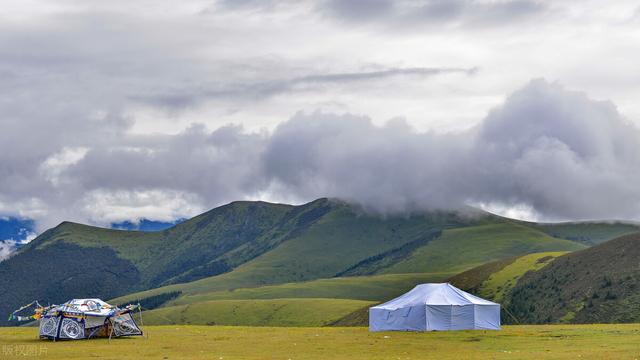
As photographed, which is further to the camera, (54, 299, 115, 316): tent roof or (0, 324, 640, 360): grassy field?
(54, 299, 115, 316): tent roof

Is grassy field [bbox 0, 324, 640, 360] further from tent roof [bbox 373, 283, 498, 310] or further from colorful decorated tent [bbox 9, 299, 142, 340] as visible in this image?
tent roof [bbox 373, 283, 498, 310]

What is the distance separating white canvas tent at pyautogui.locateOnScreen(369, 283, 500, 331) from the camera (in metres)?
85.3

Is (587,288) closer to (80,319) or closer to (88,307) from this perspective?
(88,307)

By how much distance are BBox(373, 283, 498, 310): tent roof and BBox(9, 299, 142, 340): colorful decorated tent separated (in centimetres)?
2907

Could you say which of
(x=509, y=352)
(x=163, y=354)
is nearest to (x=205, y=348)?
(x=163, y=354)

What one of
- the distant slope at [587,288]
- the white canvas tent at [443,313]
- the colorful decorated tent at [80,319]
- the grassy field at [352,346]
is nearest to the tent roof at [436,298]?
the white canvas tent at [443,313]

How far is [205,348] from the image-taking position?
63.7 m

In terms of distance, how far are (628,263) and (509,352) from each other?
99.1 meters

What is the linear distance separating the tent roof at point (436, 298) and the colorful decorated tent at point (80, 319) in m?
29.1

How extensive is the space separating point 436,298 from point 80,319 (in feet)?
116

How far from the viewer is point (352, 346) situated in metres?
64.8

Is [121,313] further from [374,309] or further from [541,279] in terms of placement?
[541,279]

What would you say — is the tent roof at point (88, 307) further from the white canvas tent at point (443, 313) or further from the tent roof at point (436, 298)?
the tent roof at point (436, 298)

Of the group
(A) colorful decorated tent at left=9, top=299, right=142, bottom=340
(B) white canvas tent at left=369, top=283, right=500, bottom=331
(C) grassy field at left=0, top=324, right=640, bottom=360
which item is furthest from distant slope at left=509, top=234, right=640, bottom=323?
(A) colorful decorated tent at left=9, top=299, right=142, bottom=340
